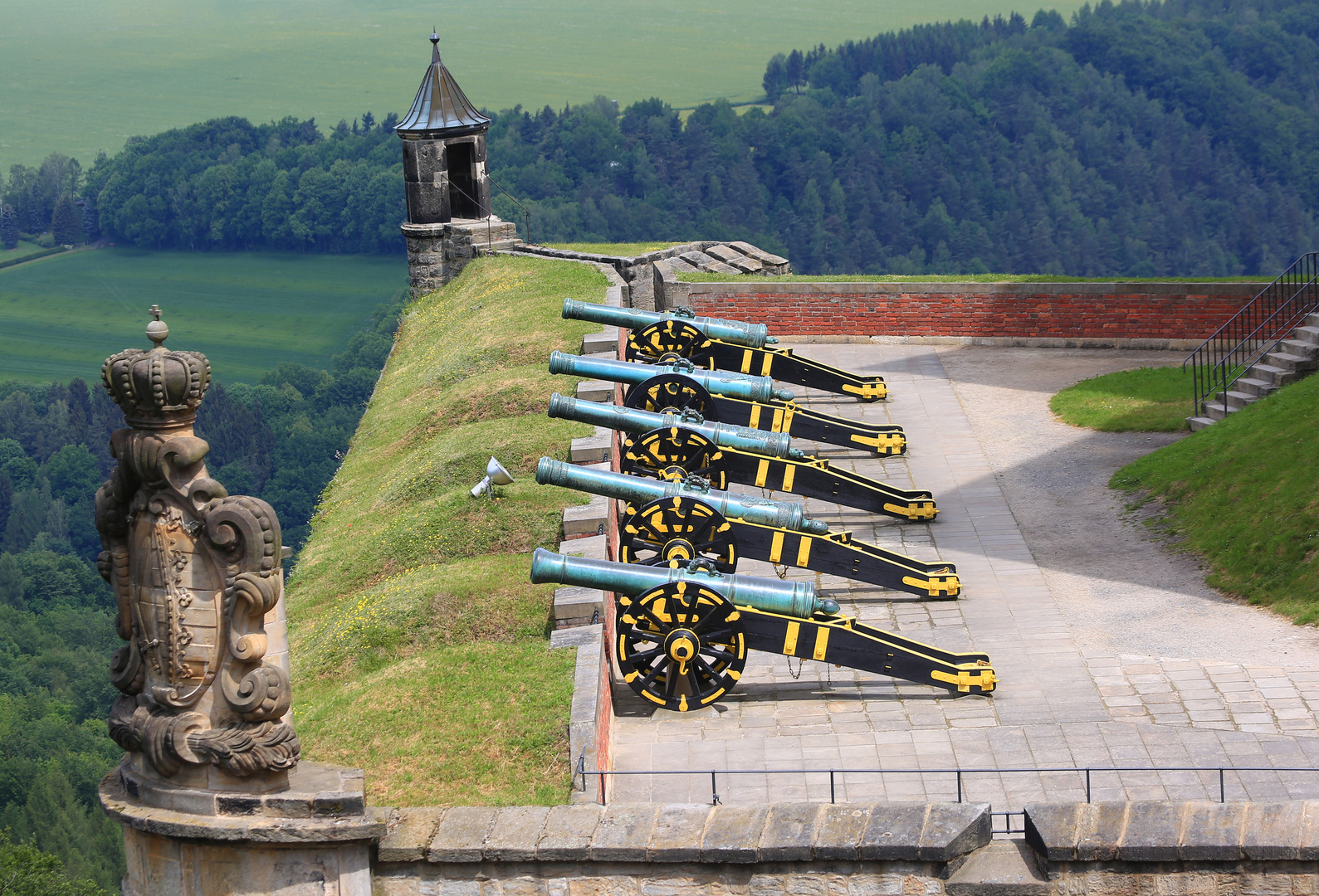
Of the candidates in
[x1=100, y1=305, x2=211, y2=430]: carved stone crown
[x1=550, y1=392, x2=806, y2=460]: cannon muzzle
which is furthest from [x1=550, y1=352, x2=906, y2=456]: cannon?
[x1=100, y1=305, x2=211, y2=430]: carved stone crown

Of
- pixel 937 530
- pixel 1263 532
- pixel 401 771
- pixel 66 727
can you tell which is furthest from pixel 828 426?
pixel 66 727

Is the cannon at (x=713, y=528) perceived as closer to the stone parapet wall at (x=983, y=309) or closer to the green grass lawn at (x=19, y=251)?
the stone parapet wall at (x=983, y=309)

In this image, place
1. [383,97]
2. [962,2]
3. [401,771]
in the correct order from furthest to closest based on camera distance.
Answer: [962,2], [383,97], [401,771]

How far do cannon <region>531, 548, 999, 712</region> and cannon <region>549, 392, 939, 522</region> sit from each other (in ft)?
8.68

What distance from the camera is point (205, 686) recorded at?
6.95m

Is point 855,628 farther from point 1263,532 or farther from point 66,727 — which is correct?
point 66,727

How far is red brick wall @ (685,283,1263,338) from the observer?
20.7 metres

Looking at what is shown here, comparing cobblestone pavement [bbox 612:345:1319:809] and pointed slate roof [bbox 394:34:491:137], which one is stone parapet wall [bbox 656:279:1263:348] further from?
cobblestone pavement [bbox 612:345:1319:809]

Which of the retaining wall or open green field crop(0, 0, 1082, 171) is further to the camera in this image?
open green field crop(0, 0, 1082, 171)

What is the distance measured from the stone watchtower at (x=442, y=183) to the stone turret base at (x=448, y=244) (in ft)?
0.05

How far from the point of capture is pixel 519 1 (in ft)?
533

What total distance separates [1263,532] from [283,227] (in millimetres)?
93471

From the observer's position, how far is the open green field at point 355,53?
125 meters

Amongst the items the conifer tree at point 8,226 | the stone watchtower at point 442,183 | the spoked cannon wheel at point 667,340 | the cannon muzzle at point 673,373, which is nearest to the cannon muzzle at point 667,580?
the cannon muzzle at point 673,373
